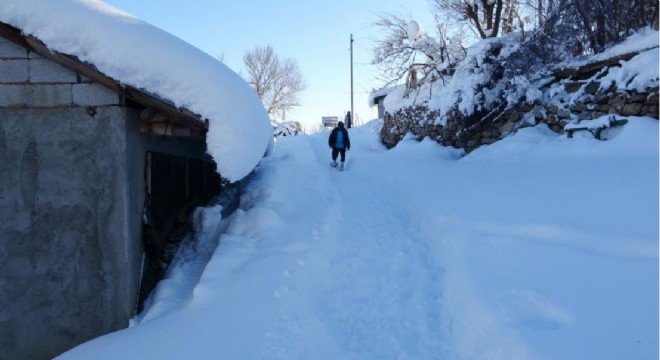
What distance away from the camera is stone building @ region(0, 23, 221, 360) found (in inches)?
186

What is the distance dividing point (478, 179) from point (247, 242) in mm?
4920

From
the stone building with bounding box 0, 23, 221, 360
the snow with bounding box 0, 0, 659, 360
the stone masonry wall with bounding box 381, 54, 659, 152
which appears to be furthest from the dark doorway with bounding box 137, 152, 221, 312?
the stone masonry wall with bounding box 381, 54, 659, 152

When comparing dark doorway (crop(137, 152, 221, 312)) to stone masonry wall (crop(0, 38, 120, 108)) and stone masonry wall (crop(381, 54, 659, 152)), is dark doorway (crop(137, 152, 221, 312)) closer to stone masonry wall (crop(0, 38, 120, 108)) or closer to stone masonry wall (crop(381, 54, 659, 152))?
stone masonry wall (crop(0, 38, 120, 108))

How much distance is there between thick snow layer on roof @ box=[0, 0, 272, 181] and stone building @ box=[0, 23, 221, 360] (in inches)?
12.7

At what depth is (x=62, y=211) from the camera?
4789 millimetres

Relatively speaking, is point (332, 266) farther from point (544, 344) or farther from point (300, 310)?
point (544, 344)

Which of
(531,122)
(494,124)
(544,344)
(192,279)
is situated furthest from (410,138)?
(544,344)

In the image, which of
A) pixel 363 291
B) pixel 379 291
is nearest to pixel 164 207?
pixel 363 291

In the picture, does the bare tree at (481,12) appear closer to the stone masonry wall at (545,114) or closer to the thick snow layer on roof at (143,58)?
the stone masonry wall at (545,114)

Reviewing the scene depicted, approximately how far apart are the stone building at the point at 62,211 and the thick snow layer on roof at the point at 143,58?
32 centimetres

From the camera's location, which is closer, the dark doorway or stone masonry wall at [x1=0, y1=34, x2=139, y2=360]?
stone masonry wall at [x1=0, y1=34, x2=139, y2=360]

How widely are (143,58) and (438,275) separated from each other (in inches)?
156

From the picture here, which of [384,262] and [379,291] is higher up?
[384,262]

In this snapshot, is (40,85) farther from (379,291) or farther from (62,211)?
(379,291)
